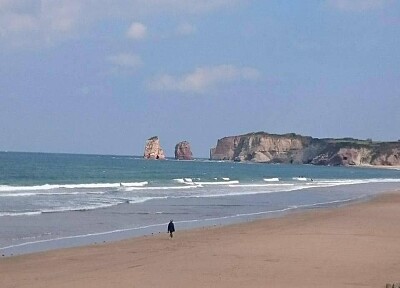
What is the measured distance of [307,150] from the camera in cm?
18638

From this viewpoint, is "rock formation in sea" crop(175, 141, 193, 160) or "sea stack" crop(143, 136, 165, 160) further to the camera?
"rock formation in sea" crop(175, 141, 193, 160)

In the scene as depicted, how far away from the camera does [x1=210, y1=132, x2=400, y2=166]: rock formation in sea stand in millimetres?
172750

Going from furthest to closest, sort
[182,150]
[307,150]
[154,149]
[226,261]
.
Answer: [182,150]
[307,150]
[154,149]
[226,261]

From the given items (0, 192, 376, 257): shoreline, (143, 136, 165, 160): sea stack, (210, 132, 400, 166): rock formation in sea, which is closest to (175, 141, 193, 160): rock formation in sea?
(210, 132, 400, 166): rock formation in sea

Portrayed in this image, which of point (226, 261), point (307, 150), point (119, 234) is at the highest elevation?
point (307, 150)

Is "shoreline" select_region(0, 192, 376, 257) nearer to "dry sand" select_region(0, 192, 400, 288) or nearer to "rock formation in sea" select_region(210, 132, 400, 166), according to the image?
"dry sand" select_region(0, 192, 400, 288)

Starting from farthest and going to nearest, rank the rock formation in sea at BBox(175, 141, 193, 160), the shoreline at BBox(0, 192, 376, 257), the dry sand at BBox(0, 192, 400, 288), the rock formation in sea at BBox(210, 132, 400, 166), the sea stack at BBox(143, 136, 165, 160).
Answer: the rock formation in sea at BBox(175, 141, 193, 160), the sea stack at BBox(143, 136, 165, 160), the rock formation in sea at BBox(210, 132, 400, 166), the shoreline at BBox(0, 192, 376, 257), the dry sand at BBox(0, 192, 400, 288)

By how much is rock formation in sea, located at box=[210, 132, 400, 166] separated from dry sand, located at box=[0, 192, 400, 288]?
511ft

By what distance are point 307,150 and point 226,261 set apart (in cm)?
17444

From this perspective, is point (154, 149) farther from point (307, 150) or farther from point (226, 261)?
point (226, 261)

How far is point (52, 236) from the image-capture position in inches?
765

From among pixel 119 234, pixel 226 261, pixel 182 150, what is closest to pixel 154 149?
pixel 182 150

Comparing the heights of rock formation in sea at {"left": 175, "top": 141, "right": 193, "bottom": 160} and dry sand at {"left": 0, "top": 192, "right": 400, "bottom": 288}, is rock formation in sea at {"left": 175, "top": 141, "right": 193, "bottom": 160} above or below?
above

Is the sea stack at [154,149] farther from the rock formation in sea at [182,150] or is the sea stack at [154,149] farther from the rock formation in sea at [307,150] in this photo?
the rock formation in sea at [307,150]
